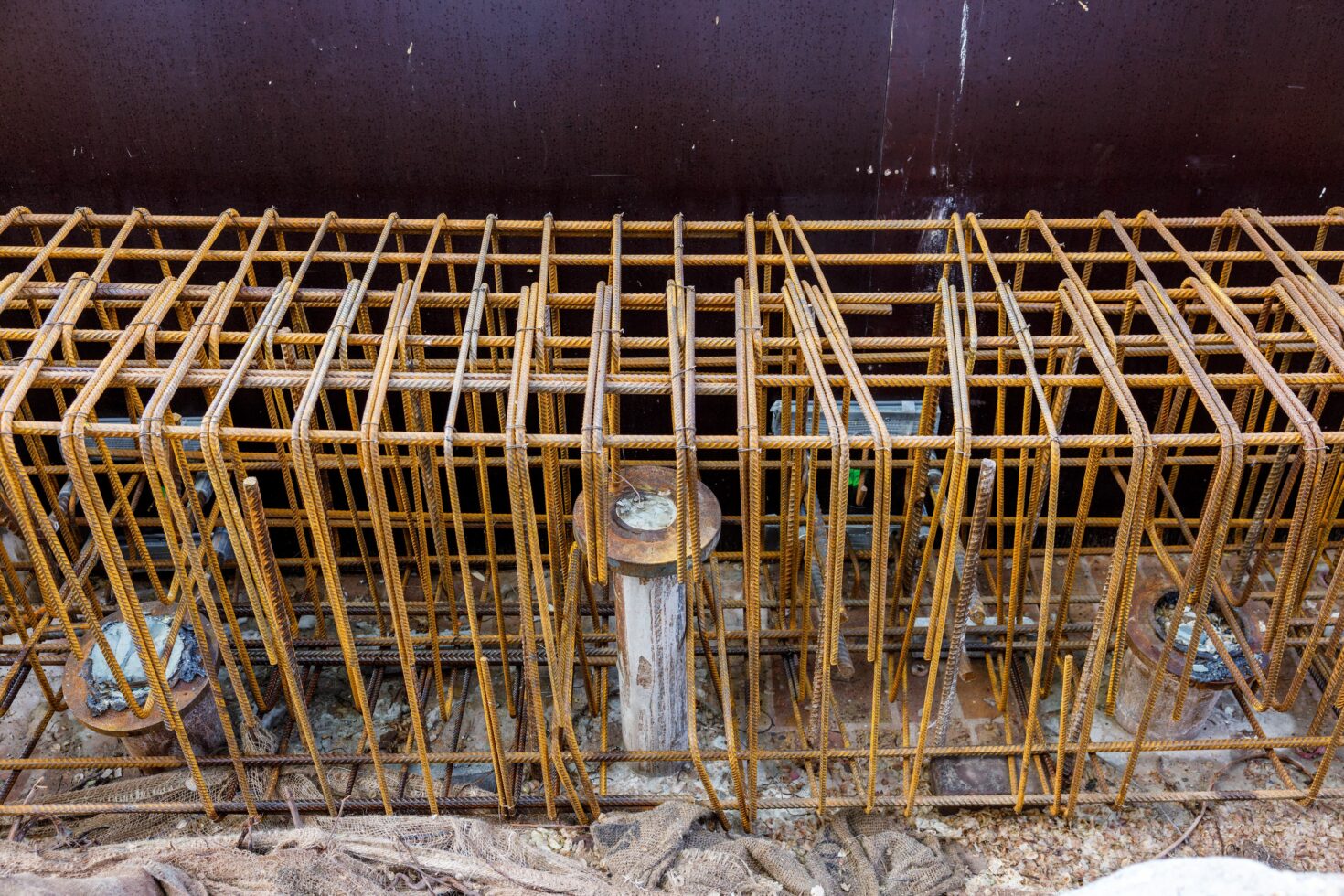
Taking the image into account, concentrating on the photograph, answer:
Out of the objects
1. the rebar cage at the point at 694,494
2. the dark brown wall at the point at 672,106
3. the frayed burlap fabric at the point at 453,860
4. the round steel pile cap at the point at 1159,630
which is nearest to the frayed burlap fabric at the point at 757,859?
the frayed burlap fabric at the point at 453,860

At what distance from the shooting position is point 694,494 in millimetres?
4160

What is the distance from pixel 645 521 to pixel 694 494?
65cm

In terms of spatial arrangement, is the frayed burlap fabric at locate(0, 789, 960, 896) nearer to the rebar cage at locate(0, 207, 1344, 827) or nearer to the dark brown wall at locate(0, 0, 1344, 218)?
the rebar cage at locate(0, 207, 1344, 827)

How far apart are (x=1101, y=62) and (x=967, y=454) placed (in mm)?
3645

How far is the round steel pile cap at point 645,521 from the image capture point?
4.46m

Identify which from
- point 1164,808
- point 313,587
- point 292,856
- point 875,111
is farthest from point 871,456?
point 292,856

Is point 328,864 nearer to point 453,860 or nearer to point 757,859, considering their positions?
point 453,860

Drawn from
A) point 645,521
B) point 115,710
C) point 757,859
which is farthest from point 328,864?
point 645,521

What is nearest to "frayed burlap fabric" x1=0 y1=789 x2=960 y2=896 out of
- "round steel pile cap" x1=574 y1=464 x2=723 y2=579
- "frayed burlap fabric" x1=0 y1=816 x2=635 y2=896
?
"frayed burlap fabric" x1=0 y1=816 x2=635 y2=896

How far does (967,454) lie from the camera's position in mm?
3998

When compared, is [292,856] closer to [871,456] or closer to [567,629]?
[567,629]

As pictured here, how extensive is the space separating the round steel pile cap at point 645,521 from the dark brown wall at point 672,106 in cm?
236

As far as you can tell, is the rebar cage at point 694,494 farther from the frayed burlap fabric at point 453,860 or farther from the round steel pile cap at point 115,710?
the frayed burlap fabric at point 453,860

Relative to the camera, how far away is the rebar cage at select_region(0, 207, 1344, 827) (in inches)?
165
